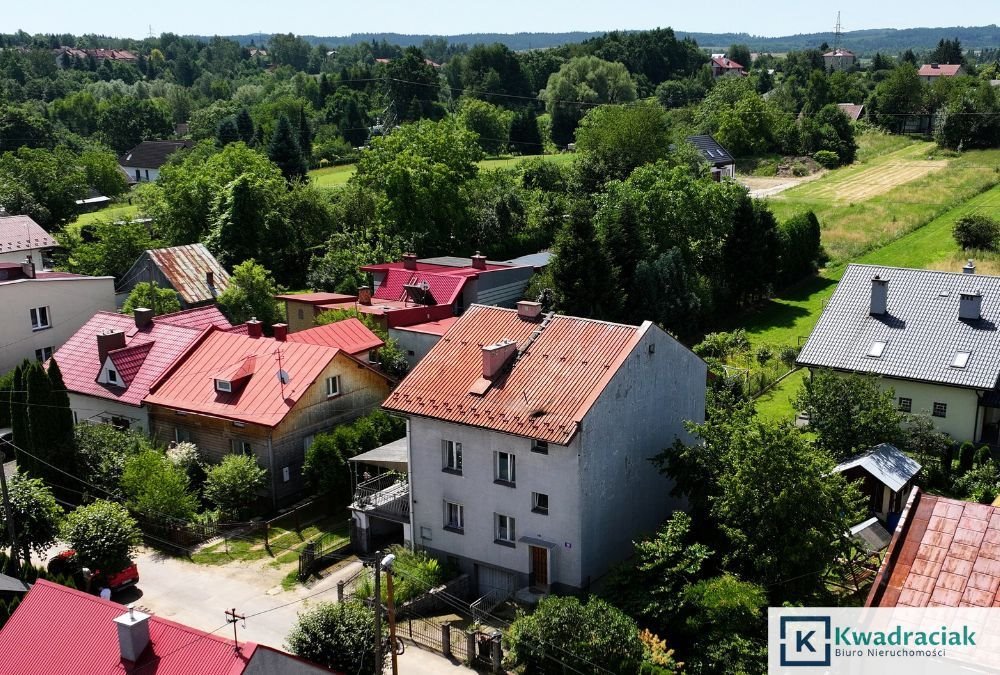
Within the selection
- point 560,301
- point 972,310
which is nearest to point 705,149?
point 560,301

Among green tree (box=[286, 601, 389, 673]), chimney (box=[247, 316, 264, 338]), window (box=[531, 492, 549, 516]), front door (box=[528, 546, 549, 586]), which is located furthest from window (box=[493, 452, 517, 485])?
chimney (box=[247, 316, 264, 338])

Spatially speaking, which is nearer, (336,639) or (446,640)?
(336,639)

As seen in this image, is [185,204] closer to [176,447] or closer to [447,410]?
[176,447]

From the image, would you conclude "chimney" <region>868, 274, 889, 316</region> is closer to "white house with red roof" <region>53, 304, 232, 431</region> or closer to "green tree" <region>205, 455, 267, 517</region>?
"green tree" <region>205, 455, 267, 517</region>

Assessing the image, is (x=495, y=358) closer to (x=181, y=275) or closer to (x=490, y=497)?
(x=490, y=497)

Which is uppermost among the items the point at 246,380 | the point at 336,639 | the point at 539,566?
the point at 246,380

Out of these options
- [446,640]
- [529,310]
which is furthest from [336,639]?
[529,310]

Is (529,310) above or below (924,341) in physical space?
above
